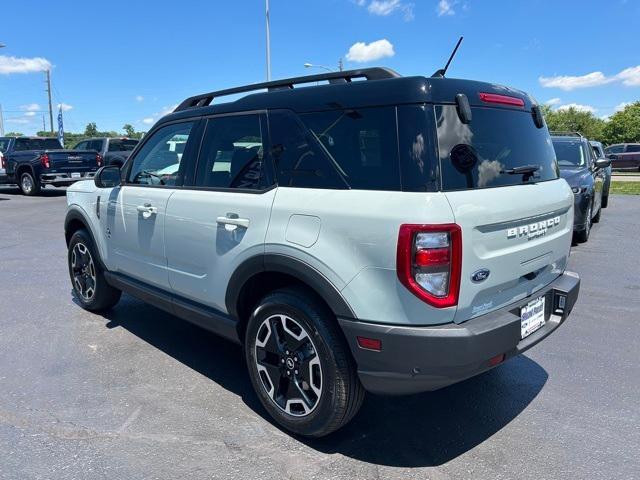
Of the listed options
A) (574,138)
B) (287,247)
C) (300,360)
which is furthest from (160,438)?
(574,138)

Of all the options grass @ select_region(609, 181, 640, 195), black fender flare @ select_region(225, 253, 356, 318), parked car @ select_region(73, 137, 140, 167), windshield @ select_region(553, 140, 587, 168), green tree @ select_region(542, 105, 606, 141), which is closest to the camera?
black fender flare @ select_region(225, 253, 356, 318)

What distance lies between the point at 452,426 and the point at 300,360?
104 centimetres

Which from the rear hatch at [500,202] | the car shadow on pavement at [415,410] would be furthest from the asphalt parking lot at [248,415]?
the rear hatch at [500,202]

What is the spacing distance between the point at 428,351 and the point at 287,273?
862 mm

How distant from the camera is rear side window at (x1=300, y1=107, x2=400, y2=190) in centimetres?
247

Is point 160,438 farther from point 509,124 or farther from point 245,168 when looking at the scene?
point 509,124

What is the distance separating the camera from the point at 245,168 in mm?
3201

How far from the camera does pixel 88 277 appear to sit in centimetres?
503

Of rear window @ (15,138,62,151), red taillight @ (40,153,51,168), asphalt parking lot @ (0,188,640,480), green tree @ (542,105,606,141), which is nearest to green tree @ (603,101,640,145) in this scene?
green tree @ (542,105,606,141)

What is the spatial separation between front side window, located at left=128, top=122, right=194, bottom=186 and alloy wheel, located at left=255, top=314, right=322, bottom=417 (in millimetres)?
1453

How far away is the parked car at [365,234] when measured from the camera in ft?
7.77

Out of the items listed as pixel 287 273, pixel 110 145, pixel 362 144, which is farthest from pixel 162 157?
pixel 110 145

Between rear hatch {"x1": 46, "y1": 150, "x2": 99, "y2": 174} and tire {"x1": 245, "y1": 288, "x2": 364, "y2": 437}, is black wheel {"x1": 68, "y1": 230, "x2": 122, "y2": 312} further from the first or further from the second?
rear hatch {"x1": 46, "y1": 150, "x2": 99, "y2": 174}

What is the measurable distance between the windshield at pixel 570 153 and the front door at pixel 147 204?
691 cm
